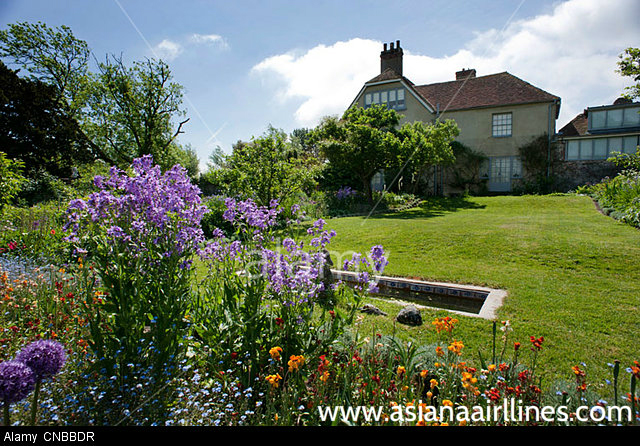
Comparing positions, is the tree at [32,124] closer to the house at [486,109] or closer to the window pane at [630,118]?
the house at [486,109]

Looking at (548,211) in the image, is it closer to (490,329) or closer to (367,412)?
(490,329)

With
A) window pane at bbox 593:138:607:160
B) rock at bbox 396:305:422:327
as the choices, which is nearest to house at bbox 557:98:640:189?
window pane at bbox 593:138:607:160

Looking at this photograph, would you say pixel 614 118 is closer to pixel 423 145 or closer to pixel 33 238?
pixel 423 145

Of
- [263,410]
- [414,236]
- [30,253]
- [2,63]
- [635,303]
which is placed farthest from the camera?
[2,63]

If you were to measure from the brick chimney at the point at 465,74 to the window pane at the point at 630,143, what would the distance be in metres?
10.9

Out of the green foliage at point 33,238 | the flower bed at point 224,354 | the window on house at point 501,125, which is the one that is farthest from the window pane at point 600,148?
the green foliage at point 33,238

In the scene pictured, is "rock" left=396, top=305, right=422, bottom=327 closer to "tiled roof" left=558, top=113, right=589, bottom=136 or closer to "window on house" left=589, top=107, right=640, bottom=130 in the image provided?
"window on house" left=589, top=107, right=640, bottom=130

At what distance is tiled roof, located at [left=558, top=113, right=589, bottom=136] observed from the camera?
1033 inches

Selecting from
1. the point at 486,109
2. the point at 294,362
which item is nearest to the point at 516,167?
the point at 486,109

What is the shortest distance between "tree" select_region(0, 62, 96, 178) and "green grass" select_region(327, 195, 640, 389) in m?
20.7

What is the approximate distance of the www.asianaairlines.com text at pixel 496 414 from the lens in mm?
2219
